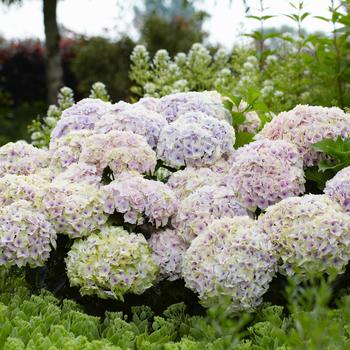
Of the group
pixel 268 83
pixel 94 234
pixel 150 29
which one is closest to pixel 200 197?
pixel 94 234

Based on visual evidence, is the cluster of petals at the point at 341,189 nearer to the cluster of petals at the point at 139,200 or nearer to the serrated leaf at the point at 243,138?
the cluster of petals at the point at 139,200

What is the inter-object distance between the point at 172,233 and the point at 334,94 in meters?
2.80

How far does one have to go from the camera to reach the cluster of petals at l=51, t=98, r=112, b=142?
4660 millimetres

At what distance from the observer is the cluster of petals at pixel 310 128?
4066 millimetres

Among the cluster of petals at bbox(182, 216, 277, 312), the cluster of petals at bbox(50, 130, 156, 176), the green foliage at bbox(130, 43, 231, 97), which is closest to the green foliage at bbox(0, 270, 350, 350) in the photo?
the cluster of petals at bbox(182, 216, 277, 312)

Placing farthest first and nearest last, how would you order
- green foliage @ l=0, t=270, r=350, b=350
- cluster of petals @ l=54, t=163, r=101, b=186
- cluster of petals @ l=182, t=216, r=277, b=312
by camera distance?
cluster of petals @ l=54, t=163, r=101, b=186 < cluster of petals @ l=182, t=216, r=277, b=312 < green foliage @ l=0, t=270, r=350, b=350

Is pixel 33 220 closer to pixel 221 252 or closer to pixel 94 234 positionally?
pixel 94 234

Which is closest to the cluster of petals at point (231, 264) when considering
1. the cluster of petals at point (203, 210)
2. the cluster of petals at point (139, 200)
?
the cluster of petals at point (203, 210)

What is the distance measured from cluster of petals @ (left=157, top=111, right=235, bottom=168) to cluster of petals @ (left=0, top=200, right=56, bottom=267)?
2.66 ft

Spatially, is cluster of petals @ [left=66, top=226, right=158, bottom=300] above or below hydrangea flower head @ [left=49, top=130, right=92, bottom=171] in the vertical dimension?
below

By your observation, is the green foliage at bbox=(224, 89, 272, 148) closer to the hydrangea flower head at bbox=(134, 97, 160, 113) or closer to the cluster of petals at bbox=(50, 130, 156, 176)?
the hydrangea flower head at bbox=(134, 97, 160, 113)

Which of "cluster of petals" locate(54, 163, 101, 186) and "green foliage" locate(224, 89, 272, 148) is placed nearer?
"cluster of petals" locate(54, 163, 101, 186)

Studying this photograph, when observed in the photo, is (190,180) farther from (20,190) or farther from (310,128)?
(20,190)

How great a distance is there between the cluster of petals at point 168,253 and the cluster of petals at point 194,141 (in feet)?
1.61
